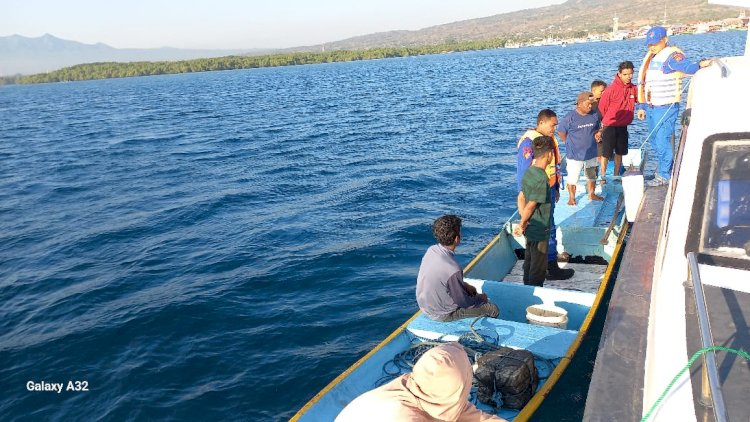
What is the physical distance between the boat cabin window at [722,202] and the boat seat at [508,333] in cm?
225

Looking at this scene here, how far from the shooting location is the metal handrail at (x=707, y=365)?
251 cm

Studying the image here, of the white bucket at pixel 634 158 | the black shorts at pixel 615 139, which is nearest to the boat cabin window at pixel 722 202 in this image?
the black shorts at pixel 615 139

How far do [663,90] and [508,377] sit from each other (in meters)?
7.09

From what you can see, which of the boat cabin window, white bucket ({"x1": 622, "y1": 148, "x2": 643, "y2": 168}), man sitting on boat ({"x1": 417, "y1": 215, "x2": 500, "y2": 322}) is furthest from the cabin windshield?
white bucket ({"x1": 622, "y1": 148, "x2": 643, "y2": 168})

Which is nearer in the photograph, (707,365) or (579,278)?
(707,365)

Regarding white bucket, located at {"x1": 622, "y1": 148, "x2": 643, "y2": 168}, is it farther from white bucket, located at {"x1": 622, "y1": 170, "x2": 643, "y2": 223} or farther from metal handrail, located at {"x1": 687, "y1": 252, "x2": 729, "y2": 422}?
metal handrail, located at {"x1": 687, "y1": 252, "x2": 729, "y2": 422}

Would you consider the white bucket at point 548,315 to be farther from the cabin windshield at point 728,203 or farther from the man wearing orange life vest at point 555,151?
the cabin windshield at point 728,203

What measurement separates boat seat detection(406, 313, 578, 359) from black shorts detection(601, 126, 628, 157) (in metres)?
6.36

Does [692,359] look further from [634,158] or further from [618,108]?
[634,158]

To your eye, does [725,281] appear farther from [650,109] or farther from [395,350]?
[650,109]

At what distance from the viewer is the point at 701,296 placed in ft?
10.9

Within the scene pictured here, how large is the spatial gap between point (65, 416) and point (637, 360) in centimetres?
726

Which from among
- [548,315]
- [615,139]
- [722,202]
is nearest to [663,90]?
[615,139]

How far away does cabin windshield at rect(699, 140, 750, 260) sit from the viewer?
3811 mm
